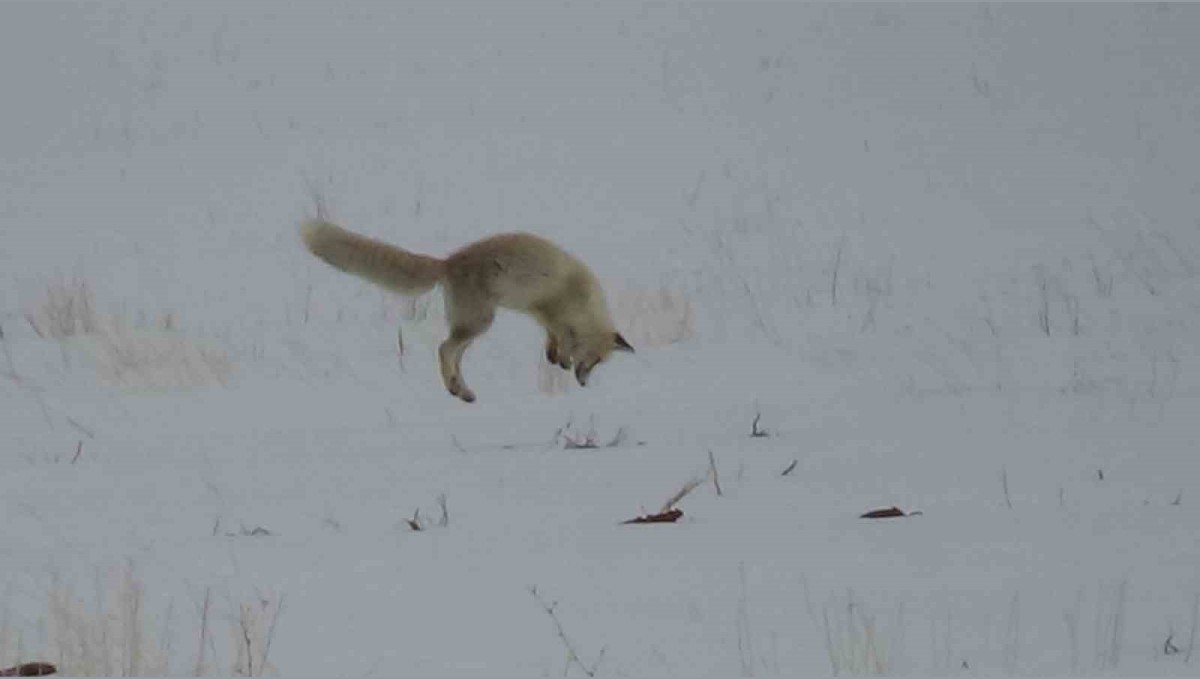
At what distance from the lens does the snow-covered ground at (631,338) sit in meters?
4.08

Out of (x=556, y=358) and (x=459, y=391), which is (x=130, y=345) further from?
(x=556, y=358)

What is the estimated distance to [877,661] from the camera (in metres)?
3.62

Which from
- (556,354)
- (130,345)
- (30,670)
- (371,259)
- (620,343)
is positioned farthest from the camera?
(130,345)

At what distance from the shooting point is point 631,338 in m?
8.74

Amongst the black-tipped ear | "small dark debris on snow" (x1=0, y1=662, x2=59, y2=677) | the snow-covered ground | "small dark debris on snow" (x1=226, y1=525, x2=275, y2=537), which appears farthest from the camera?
the black-tipped ear

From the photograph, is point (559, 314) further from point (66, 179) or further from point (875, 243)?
point (66, 179)

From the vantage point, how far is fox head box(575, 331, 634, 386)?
7703mm

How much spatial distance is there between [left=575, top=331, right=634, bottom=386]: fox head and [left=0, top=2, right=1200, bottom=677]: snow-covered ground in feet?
0.49

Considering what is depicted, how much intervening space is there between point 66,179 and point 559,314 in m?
7.56

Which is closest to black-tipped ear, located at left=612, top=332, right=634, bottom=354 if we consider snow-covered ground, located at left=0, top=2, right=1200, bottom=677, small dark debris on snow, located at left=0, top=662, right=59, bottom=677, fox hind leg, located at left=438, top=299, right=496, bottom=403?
snow-covered ground, located at left=0, top=2, right=1200, bottom=677

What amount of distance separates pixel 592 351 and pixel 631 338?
1.03 m

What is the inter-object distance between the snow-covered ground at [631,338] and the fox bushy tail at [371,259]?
419mm

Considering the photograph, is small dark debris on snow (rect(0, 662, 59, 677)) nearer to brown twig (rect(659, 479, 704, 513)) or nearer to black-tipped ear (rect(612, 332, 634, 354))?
brown twig (rect(659, 479, 704, 513))

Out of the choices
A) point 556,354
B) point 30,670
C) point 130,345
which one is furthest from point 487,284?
point 30,670
